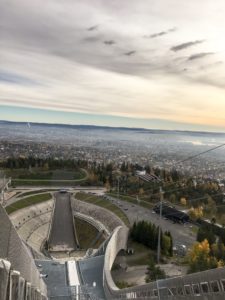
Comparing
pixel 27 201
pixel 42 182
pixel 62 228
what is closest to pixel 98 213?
pixel 62 228

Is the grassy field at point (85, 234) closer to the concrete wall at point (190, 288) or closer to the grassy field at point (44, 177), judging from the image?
the grassy field at point (44, 177)

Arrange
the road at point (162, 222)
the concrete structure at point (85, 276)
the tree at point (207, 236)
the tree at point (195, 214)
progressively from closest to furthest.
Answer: the concrete structure at point (85, 276) < the tree at point (207, 236) < the road at point (162, 222) < the tree at point (195, 214)

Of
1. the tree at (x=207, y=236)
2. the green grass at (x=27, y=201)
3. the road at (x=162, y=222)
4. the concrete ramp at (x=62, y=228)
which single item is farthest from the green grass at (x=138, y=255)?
the green grass at (x=27, y=201)

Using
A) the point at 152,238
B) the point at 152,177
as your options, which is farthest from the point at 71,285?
the point at 152,177

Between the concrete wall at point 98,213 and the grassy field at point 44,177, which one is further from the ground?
the grassy field at point 44,177

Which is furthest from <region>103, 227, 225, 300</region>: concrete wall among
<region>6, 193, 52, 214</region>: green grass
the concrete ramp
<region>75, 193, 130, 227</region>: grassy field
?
<region>6, 193, 52, 214</region>: green grass

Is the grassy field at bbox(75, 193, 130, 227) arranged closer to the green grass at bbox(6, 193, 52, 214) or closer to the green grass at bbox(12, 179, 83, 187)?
the green grass at bbox(6, 193, 52, 214)
